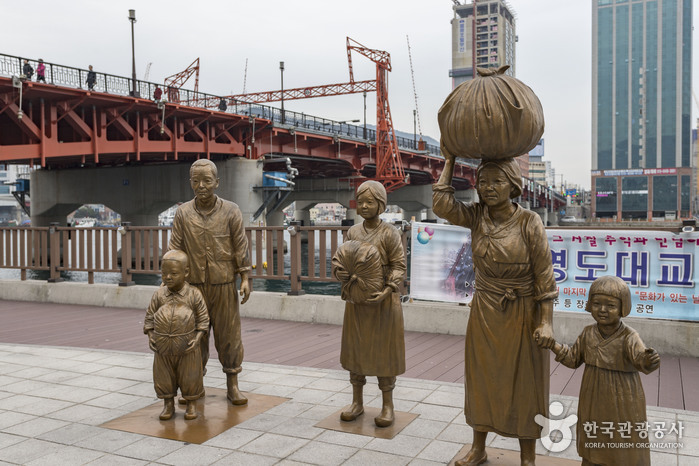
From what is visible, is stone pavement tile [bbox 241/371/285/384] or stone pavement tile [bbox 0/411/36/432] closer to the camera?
stone pavement tile [bbox 0/411/36/432]

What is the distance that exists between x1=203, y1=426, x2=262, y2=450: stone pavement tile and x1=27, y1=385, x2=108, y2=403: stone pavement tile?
1780mm

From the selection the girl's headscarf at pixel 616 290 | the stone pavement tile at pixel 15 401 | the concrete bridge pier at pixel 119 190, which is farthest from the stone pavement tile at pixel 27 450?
the concrete bridge pier at pixel 119 190

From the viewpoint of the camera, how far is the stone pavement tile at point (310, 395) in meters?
5.78

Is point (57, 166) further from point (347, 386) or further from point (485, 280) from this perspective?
point (485, 280)

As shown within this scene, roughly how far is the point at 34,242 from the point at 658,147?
130 metres

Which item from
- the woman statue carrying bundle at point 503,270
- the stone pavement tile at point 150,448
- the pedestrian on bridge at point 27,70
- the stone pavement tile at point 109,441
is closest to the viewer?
the woman statue carrying bundle at point 503,270

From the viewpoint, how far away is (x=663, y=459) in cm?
423

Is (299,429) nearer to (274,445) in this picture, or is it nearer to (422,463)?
(274,445)

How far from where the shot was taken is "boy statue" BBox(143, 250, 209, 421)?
5090mm

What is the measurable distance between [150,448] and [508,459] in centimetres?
267

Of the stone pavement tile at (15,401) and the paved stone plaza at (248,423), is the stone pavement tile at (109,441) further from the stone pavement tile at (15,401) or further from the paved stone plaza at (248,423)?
the stone pavement tile at (15,401)

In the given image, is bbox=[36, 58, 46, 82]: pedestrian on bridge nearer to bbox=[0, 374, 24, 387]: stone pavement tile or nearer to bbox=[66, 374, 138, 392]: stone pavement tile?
bbox=[0, 374, 24, 387]: stone pavement tile

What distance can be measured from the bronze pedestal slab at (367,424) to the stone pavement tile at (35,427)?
222 centimetres

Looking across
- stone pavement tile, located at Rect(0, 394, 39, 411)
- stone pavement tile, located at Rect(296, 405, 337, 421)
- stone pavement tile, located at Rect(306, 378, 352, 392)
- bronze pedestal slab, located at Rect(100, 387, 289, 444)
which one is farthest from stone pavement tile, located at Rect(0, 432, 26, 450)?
stone pavement tile, located at Rect(306, 378, 352, 392)
